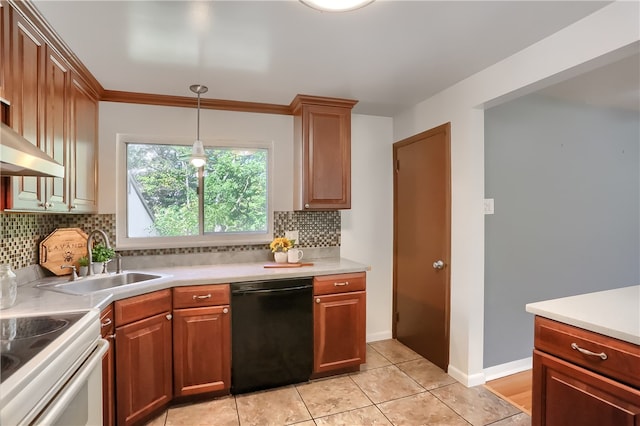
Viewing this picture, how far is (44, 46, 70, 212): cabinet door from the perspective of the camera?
1.74 meters

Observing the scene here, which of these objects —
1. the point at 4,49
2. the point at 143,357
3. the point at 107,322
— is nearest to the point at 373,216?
the point at 143,357

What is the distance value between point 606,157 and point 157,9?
384 centimetres

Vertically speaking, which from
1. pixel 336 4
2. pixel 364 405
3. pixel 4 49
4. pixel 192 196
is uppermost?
pixel 336 4

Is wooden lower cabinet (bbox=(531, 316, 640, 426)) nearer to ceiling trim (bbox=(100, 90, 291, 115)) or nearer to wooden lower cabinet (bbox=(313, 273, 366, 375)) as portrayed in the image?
wooden lower cabinet (bbox=(313, 273, 366, 375))

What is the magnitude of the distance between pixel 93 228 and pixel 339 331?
6.75 ft

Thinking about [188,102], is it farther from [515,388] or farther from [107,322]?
[515,388]

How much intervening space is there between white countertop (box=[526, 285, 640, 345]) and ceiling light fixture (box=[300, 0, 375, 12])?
1.56 meters

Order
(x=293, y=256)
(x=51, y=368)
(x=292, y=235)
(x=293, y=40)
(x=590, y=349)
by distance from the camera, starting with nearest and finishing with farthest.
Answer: (x=51, y=368)
(x=590, y=349)
(x=293, y=40)
(x=293, y=256)
(x=292, y=235)

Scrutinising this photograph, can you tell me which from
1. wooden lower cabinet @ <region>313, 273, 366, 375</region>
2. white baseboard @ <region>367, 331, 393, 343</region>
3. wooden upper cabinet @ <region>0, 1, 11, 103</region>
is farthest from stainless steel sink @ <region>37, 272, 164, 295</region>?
white baseboard @ <region>367, 331, 393, 343</region>

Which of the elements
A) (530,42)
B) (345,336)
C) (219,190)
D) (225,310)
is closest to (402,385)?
(345,336)

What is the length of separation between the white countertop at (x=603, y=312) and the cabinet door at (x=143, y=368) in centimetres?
209

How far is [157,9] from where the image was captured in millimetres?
1546

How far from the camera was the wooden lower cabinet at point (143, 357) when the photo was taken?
73.0 inches

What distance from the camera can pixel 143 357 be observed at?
6.50ft
